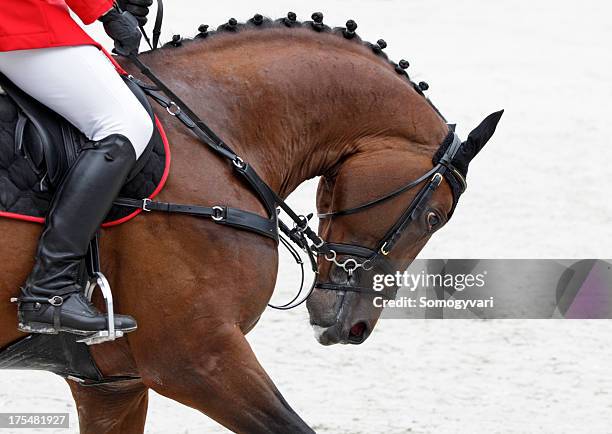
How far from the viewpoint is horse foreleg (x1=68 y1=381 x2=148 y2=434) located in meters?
4.26

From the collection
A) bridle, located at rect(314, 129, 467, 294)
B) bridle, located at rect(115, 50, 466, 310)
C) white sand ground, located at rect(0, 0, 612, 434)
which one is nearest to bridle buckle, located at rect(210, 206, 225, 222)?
bridle, located at rect(115, 50, 466, 310)

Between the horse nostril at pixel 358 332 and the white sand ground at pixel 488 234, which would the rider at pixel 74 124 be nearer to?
the horse nostril at pixel 358 332

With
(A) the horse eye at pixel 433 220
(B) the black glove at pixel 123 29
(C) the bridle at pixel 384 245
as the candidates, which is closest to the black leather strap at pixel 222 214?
(C) the bridle at pixel 384 245

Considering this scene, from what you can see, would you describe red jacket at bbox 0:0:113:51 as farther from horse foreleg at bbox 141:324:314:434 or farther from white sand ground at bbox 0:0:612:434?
white sand ground at bbox 0:0:612:434

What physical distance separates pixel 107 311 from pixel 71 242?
10.4 inches

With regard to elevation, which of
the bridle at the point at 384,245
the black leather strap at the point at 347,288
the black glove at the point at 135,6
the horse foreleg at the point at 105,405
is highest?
the black glove at the point at 135,6

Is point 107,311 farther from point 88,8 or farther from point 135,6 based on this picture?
point 135,6

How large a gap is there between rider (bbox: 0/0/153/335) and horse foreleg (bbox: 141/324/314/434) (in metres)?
0.24

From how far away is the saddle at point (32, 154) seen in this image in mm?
3463

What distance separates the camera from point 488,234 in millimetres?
9281

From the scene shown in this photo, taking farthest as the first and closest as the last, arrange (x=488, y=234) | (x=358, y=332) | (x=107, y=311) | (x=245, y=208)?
(x=488, y=234) → (x=358, y=332) → (x=245, y=208) → (x=107, y=311)

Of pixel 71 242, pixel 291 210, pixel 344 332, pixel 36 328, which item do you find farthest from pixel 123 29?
pixel 344 332

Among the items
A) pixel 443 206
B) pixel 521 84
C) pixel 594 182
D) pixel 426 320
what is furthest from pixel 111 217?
pixel 521 84

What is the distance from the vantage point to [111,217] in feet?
11.9
